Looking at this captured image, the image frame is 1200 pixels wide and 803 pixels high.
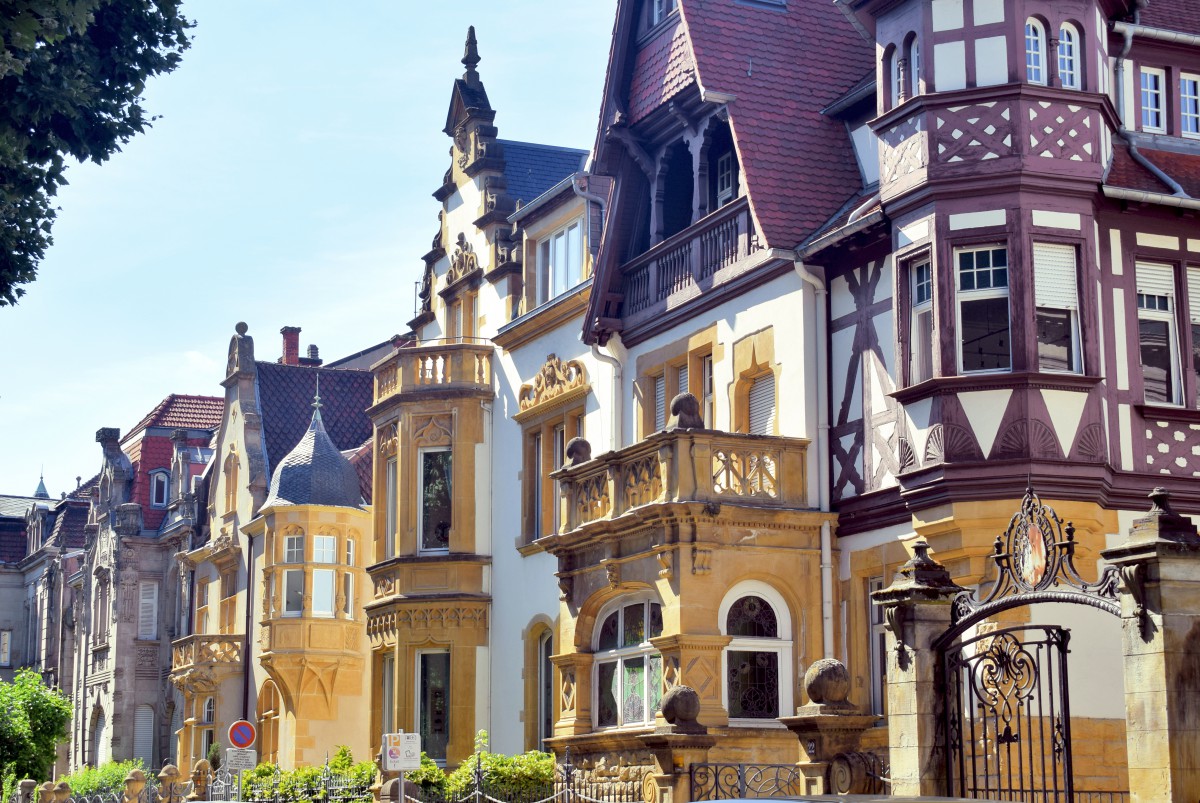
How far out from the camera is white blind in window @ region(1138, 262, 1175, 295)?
22078mm

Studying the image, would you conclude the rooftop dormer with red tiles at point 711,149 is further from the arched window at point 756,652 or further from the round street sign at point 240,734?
the round street sign at point 240,734

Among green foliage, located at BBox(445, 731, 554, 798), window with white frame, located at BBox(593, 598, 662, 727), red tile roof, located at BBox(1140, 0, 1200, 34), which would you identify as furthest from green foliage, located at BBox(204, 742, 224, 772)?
red tile roof, located at BBox(1140, 0, 1200, 34)

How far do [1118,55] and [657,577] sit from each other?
8.75 m

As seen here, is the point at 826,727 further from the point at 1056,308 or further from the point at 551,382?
the point at 551,382

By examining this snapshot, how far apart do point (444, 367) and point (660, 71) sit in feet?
27.1

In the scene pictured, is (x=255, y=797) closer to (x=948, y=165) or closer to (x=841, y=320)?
(x=841, y=320)

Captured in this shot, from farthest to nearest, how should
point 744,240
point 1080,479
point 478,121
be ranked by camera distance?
1. point 478,121
2. point 744,240
3. point 1080,479

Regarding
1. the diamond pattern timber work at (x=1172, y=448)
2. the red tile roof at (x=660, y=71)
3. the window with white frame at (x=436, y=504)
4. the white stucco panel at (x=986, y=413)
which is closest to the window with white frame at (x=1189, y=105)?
the diamond pattern timber work at (x=1172, y=448)

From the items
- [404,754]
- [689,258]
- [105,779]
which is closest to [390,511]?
[689,258]

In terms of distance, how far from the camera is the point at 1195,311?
73.1ft

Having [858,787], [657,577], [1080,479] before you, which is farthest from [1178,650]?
[657,577]

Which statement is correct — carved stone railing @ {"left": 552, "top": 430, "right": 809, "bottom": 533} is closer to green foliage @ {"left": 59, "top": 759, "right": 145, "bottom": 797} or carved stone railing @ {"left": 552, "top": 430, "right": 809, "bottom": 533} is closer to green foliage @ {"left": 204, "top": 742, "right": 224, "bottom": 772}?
green foliage @ {"left": 204, "top": 742, "right": 224, "bottom": 772}

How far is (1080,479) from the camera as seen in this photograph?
20469 millimetres

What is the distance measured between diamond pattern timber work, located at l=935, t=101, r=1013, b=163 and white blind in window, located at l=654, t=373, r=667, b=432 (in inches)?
300
